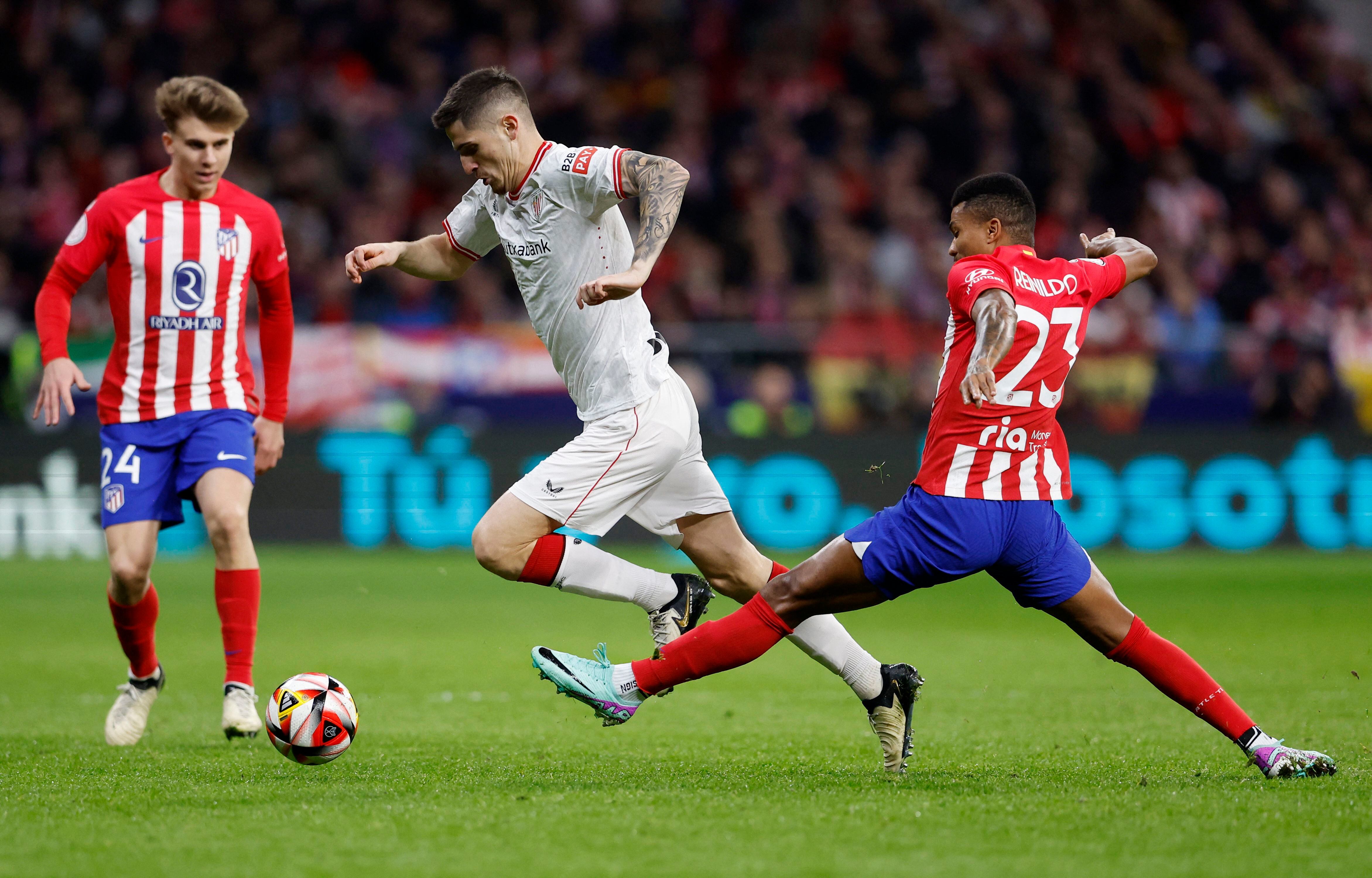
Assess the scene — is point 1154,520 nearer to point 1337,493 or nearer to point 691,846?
point 1337,493

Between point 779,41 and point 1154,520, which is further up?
point 779,41

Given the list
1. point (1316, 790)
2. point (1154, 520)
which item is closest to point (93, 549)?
point (1154, 520)

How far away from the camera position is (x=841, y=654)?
4965 millimetres

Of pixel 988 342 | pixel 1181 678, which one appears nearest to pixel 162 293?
pixel 988 342

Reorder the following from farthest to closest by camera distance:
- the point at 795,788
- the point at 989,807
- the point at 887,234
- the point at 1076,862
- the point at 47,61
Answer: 1. the point at 47,61
2. the point at 887,234
3. the point at 795,788
4. the point at 989,807
5. the point at 1076,862

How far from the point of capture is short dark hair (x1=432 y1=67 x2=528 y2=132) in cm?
495

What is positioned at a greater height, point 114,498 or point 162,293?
point 162,293

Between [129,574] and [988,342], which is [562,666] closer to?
[988,342]

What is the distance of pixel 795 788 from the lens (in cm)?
445

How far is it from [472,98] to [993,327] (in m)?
1.95

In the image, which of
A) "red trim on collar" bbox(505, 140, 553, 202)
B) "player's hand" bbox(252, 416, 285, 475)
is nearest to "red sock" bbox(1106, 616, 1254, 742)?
"red trim on collar" bbox(505, 140, 553, 202)

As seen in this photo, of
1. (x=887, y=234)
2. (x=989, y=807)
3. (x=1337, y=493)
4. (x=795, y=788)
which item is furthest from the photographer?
(x=887, y=234)

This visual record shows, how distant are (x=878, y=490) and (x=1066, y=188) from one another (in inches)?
187

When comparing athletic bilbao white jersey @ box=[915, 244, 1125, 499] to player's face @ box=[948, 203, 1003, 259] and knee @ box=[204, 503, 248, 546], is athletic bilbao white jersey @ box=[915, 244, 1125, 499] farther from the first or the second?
knee @ box=[204, 503, 248, 546]
